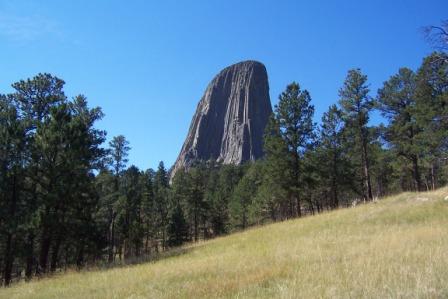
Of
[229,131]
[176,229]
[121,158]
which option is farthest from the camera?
[229,131]

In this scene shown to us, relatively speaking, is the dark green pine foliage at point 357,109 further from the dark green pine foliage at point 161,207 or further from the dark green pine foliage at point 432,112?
the dark green pine foliage at point 161,207

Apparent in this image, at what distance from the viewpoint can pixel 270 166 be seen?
114ft

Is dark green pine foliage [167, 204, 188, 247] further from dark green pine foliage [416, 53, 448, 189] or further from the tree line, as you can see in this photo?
dark green pine foliage [416, 53, 448, 189]

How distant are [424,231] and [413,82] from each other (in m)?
25.4

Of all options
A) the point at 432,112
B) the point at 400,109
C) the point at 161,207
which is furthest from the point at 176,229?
the point at 432,112

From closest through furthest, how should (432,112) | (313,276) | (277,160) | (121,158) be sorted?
(313,276) → (432,112) → (277,160) → (121,158)

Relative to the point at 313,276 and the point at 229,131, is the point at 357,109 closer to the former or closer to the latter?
the point at 313,276

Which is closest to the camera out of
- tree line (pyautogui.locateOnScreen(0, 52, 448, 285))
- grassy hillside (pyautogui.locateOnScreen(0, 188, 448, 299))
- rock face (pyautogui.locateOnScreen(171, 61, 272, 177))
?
grassy hillside (pyautogui.locateOnScreen(0, 188, 448, 299))

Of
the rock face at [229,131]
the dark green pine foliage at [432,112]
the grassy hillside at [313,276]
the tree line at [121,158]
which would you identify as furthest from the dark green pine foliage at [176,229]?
the rock face at [229,131]

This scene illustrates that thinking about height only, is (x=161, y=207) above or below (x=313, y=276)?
above

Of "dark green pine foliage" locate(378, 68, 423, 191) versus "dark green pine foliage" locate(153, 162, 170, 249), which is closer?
"dark green pine foliage" locate(378, 68, 423, 191)

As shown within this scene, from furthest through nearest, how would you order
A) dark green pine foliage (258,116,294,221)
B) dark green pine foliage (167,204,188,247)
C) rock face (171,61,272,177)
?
rock face (171,61,272,177), dark green pine foliage (167,204,188,247), dark green pine foliage (258,116,294,221)

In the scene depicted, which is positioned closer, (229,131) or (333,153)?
(333,153)

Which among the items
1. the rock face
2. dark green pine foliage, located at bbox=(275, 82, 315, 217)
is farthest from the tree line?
the rock face
